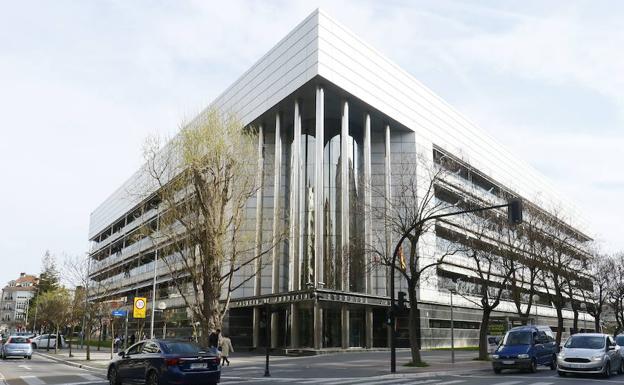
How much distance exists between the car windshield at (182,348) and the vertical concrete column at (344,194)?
24.4 meters

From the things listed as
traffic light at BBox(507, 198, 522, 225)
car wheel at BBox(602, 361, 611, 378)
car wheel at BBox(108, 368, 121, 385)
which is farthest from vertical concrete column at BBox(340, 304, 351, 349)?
car wheel at BBox(108, 368, 121, 385)

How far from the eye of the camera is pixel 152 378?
14.4m

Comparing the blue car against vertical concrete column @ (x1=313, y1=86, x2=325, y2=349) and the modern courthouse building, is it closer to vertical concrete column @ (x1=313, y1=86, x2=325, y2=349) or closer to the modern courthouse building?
the modern courthouse building

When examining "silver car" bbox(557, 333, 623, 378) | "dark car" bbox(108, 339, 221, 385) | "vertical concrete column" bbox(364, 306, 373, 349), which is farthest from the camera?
"vertical concrete column" bbox(364, 306, 373, 349)

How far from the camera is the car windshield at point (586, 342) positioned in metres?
20.0

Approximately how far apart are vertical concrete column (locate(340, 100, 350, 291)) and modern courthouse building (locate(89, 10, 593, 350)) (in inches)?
3.2

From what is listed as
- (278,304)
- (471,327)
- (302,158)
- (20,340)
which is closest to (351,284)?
(278,304)

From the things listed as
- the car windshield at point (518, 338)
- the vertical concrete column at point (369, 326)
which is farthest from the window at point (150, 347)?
the vertical concrete column at point (369, 326)

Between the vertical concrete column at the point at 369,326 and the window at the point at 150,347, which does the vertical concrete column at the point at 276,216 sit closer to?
the vertical concrete column at the point at 369,326

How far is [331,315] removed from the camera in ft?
131

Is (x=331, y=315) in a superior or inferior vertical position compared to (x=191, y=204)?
inferior

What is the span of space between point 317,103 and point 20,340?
1014 inches

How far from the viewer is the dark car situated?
1394 cm

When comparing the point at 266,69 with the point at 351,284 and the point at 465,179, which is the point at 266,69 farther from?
the point at 465,179
